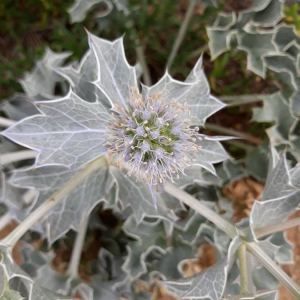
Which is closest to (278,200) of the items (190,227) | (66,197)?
(190,227)

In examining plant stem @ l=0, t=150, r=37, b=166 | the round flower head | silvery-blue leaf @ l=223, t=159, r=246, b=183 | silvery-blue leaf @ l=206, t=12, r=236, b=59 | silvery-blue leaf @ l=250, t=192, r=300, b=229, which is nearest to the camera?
the round flower head

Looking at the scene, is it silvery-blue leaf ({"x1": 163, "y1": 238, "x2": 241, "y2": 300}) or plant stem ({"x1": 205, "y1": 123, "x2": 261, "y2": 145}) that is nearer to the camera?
silvery-blue leaf ({"x1": 163, "y1": 238, "x2": 241, "y2": 300})

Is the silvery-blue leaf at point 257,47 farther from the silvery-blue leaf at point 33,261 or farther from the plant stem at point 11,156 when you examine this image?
the silvery-blue leaf at point 33,261

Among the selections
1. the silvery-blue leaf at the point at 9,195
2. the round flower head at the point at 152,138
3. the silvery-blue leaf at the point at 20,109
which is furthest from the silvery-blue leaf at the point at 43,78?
the round flower head at the point at 152,138

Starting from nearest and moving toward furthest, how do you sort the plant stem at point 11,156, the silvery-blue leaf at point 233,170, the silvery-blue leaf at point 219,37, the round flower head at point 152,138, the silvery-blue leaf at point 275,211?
the round flower head at point 152,138, the silvery-blue leaf at point 275,211, the plant stem at point 11,156, the silvery-blue leaf at point 219,37, the silvery-blue leaf at point 233,170

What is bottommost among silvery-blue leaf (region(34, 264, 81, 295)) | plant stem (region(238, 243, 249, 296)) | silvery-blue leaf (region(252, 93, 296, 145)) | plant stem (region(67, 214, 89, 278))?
silvery-blue leaf (region(34, 264, 81, 295))

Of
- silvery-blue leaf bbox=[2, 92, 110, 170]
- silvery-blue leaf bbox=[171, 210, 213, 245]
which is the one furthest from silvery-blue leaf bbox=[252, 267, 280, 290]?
silvery-blue leaf bbox=[2, 92, 110, 170]

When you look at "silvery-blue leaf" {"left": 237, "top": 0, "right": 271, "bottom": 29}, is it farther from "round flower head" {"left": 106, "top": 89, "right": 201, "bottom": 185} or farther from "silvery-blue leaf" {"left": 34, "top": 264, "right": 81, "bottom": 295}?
"silvery-blue leaf" {"left": 34, "top": 264, "right": 81, "bottom": 295}

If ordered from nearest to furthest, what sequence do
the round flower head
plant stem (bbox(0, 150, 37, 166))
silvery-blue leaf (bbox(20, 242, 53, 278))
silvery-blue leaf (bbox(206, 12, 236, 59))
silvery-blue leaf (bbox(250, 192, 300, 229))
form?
1. the round flower head
2. silvery-blue leaf (bbox(250, 192, 300, 229))
3. plant stem (bbox(0, 150, 37, 166))
4. silvery-blue leaf (bbox(206, 12, 236, 59))
5. silvery-blue leaf (bbox(20, 242, 53, 278))
